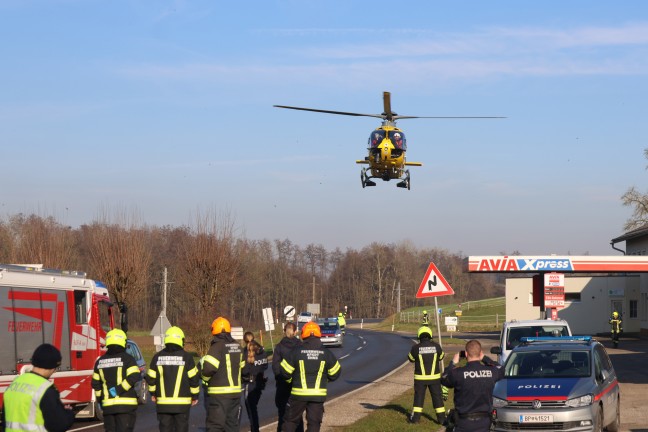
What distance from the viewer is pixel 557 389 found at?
1422 cm

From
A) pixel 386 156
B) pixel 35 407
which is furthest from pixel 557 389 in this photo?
pixel 386 156

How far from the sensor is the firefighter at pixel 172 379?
11734mm

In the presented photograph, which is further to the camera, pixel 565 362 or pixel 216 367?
pixel 565 362

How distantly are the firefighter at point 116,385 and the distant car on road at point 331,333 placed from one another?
38837 millimetres

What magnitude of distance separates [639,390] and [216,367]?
1535cm

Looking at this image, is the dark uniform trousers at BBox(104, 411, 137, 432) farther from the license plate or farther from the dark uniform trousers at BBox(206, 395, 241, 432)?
the license plate

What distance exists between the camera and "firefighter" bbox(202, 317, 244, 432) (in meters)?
12.8

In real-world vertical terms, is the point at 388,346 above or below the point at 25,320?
below

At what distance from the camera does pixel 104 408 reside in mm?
11789

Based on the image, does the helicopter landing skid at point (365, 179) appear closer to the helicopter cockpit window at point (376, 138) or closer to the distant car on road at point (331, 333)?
the helicopter cockpit window at point (376, 138)

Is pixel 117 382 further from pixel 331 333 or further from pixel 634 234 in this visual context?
pixel 634 234

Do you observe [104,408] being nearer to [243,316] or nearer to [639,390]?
[639,390]

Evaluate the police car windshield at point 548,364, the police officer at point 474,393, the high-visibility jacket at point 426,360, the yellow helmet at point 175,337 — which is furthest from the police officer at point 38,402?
the high-visibility jacket at point 426,360

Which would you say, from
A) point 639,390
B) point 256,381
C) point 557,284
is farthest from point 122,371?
point 557,284
